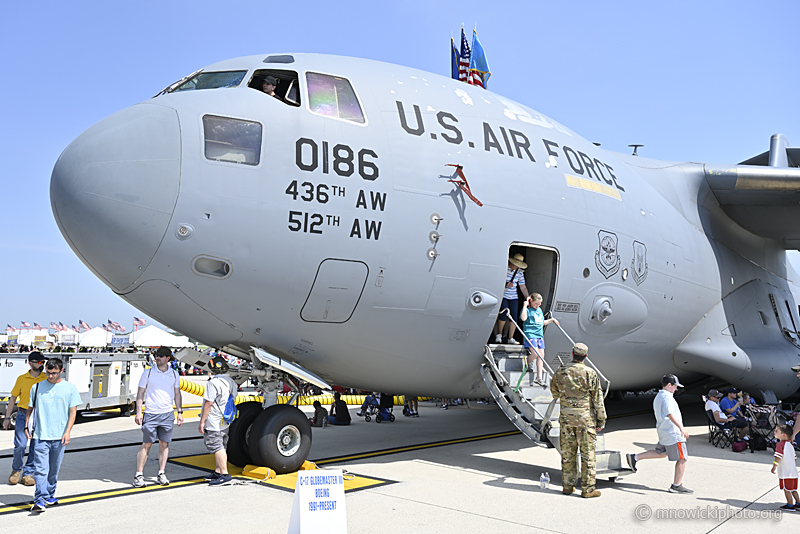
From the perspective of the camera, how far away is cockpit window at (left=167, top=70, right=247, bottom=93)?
7918 millimetres

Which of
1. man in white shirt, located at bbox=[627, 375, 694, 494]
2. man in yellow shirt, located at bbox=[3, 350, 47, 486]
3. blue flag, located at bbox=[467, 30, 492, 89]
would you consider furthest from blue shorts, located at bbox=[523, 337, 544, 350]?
blue flag, located at bbox=[467, 30, 492, 89]

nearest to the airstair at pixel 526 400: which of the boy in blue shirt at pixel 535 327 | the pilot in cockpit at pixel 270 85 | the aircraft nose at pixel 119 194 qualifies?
the boy in blue shirt at pixel 535 327

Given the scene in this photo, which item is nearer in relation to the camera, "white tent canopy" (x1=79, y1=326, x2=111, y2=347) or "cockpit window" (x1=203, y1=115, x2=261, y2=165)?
"cockpit window" (x1=203, y1=115, x2=261, y2=165)

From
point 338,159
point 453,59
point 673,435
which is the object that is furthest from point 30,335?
point 673,435

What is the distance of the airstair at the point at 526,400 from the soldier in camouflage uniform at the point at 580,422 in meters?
0.34

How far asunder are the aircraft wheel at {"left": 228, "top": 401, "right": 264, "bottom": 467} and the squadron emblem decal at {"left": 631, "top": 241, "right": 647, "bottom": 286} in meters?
6.68

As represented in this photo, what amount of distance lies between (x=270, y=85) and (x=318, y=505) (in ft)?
17.2

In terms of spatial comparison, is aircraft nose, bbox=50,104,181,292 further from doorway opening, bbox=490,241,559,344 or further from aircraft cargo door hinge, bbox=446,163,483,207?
doorway opening, bbox=490,241,559,344

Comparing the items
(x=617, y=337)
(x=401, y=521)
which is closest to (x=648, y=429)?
(x=617, y=337)

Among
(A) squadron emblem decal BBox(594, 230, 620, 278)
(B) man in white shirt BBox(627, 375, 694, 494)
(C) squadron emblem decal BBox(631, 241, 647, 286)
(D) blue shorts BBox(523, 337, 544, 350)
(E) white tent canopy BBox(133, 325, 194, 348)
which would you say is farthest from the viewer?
(E) white tent canopy BBox(133, 325, 194, 348)

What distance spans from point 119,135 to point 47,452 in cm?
348

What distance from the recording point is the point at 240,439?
809 centimetres

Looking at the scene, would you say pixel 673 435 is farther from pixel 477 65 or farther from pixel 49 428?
pixel 477 65

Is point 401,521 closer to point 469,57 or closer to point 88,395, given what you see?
point 88,395
